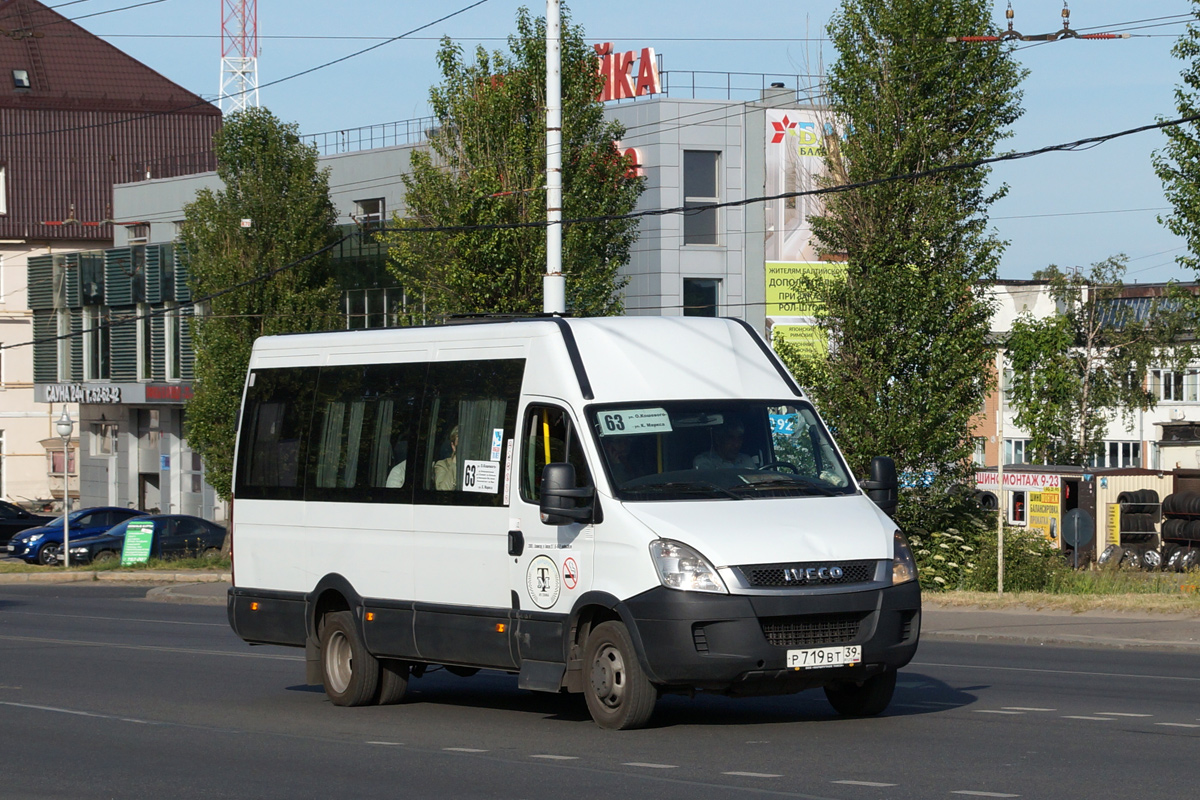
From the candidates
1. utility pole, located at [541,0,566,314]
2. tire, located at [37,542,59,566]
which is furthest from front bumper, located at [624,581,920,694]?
tire, located at [37,542,59,566]

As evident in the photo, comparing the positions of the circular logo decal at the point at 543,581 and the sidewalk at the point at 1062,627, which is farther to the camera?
the sidewalk at the point at 1062,627

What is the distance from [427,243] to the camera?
112 feet

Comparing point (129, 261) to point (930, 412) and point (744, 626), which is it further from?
point (744, 626)

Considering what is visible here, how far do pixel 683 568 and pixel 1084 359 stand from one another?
2801 inches

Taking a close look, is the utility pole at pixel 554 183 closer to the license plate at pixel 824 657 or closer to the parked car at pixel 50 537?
the license plate at pixel 824 657

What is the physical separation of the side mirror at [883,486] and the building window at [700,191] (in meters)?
37.3

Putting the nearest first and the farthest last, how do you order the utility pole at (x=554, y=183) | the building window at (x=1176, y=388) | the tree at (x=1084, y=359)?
the utility pole at (x=554, y=183)
the tree at (x=1084, y=359)
the building window at (x=1176, y=388)

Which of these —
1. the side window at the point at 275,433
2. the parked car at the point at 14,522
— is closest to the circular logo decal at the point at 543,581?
the side window at the point at 275,433

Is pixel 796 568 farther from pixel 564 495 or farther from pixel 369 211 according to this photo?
pixel 369 211

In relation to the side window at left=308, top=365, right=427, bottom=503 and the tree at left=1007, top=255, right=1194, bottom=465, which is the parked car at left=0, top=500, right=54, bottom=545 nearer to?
the tree at left=1007, top=255, right=1194, bottom=465

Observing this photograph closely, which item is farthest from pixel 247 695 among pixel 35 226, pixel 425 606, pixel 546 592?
pixel 35 226

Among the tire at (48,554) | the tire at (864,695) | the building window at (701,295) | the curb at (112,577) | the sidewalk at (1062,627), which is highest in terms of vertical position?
the building window at (701,295)

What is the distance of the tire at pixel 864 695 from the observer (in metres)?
11.4

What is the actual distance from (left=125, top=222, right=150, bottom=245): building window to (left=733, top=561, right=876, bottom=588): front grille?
185 ft
